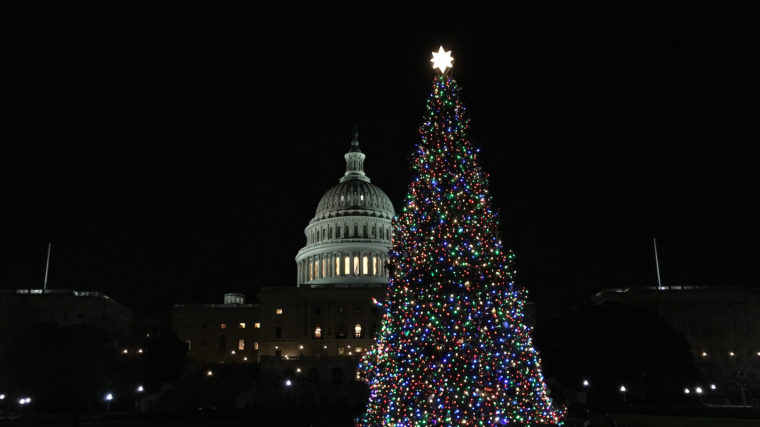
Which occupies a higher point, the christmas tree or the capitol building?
the capitol building

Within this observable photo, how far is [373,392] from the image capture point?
29.8 metres

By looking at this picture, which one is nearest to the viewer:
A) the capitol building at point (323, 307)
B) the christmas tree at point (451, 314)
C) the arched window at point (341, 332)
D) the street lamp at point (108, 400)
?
the christmas tree at point (451, 314)

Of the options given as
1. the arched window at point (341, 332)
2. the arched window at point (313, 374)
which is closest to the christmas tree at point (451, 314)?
the arched window at point (313, 374)

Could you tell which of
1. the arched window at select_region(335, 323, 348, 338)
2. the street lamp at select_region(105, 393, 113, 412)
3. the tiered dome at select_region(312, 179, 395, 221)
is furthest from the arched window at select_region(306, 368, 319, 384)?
the tiered dome at select_region(312, 179, 395, 221)

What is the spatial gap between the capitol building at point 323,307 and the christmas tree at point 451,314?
54605mm

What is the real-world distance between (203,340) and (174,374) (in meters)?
33.3

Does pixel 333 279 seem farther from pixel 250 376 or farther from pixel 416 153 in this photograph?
pixel 416 153

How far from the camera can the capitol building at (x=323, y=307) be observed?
323 ft

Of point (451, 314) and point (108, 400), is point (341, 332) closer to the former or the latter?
point (108, 400)

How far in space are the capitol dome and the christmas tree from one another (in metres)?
78.9

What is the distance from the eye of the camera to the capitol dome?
4520 inches

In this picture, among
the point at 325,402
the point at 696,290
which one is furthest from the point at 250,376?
the point at 696,290

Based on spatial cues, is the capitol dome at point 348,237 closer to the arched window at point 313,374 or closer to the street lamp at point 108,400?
the arched window at point 313,374

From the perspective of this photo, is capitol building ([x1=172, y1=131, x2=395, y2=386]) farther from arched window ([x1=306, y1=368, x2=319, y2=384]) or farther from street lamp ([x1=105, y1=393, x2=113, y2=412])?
street lamp ([x1=105, y1=393, x2=113, y2=412])
